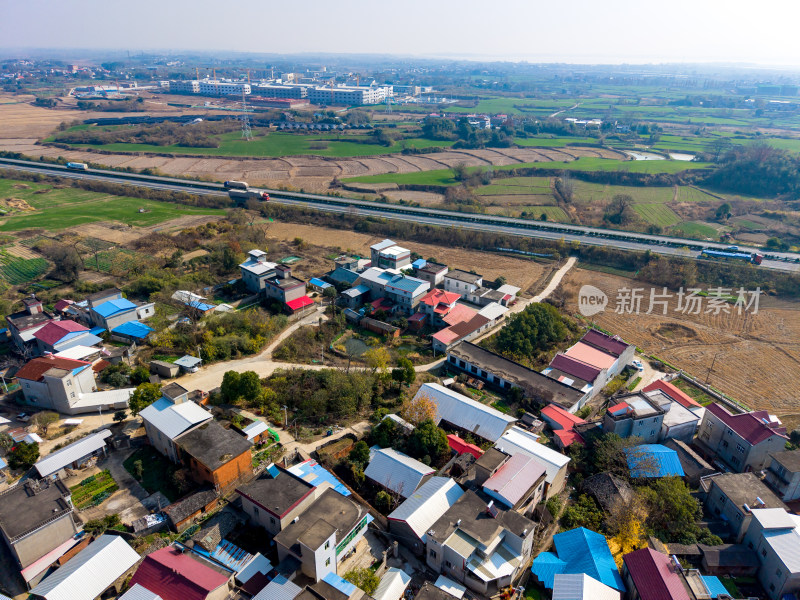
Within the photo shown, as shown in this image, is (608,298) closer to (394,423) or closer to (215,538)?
(394,423)

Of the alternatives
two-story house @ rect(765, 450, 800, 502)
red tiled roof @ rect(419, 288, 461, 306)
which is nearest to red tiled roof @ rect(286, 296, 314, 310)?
red tiled roof @ rect(419, 288, 461, 306)

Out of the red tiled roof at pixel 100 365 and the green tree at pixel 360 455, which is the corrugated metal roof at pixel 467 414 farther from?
the red tiled roof at pixel 100 365

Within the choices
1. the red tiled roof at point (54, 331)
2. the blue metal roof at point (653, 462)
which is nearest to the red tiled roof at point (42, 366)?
the red tiled roof at point (54, 331)

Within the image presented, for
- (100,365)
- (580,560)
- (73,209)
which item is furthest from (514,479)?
(73,209)

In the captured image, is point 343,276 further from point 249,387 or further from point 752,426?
point 752,426

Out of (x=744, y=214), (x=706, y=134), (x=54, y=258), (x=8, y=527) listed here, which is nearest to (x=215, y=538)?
(x=8, y=527)

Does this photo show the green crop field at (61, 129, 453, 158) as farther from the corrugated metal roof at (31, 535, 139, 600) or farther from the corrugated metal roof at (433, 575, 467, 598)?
the corrugated metal roof at (433, 575, 467, 598)
